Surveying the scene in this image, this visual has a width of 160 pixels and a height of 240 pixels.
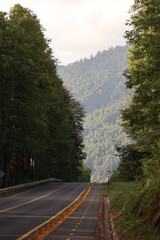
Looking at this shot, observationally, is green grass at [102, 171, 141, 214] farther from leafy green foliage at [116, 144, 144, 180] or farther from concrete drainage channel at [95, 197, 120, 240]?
leafy green foliage at [116, 144, 144, 180]

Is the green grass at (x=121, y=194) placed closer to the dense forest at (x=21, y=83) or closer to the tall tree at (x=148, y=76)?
the tall tree at (x=148, y=76)

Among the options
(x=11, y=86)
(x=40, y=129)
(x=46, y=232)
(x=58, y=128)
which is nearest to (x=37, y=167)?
(x=58, y=128)

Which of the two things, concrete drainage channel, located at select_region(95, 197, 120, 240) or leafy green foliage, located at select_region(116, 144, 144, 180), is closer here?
concrete drainage channel, located at select_region(95, 197, 120, 240)

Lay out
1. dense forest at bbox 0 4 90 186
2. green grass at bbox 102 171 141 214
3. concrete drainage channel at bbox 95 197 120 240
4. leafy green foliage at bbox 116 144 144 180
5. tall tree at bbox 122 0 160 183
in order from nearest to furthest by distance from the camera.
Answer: concrete drainage channel at bbox 95 197 120 240
tall tree at bbox 122 0 160 183
green grass at bbox 102 171 141 214
dense forest at bbox 0 4 90 186
leafy green foliage at bbox 116 144 144 180

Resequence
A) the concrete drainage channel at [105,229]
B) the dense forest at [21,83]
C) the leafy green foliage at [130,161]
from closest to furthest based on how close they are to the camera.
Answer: the concrete drainage channel at [105,229] < the dense forest at [21,83] < the leafy green foliage at [130,161]

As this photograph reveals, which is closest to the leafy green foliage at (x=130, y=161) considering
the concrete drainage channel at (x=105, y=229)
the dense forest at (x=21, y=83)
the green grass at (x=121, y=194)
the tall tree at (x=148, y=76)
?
the green grass at (x=121, y=194)

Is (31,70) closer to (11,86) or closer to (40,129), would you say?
(11,86)

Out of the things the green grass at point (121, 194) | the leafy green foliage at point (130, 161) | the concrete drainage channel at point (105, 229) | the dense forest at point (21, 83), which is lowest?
the concrete drainage channel at point (105, 229)

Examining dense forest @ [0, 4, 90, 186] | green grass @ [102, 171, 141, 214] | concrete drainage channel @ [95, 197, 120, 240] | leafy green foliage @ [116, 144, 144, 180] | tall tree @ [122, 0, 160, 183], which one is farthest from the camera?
leafy green foliage @ [116, 144, 144, 180]

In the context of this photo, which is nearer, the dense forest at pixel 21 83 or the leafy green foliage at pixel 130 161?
the dense forest at pixel 21 83

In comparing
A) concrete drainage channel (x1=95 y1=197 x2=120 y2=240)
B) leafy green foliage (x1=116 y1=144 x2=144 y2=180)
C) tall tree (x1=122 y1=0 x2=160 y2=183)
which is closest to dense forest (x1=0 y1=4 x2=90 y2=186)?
leafy green foliage (x1=116 y1=144 x2=144 y2=180)

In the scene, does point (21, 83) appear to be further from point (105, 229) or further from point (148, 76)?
point (105, 229)

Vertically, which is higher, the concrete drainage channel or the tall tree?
the tall tree

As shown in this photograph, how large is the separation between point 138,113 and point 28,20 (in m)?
30.3
